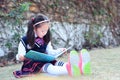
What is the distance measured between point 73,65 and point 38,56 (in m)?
0.42

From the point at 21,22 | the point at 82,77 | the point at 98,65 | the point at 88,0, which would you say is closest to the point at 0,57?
the point at 21,22

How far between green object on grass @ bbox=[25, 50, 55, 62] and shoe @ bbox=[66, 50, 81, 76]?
10.2 inches

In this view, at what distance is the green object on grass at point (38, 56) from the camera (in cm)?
409

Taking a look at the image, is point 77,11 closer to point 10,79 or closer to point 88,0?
point 88,0

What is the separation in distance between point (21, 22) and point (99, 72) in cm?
216

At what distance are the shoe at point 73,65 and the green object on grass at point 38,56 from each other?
0.85 feet

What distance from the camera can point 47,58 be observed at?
4.20 meters

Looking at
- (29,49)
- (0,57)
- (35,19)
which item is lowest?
(0,57)

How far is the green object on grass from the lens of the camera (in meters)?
4.09

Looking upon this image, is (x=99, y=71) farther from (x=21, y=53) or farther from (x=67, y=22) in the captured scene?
(x=67, y=22)

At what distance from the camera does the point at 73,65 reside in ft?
13.1

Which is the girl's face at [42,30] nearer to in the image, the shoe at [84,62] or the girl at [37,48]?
the girl at [37,48]

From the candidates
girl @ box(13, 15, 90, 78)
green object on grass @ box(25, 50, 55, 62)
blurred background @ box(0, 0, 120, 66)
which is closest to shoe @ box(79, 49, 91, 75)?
girl @ box(13, 15, 90, 78)

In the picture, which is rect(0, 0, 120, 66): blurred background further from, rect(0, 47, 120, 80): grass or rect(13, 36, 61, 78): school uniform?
rect(13, 36, 61, 78): school uniform
